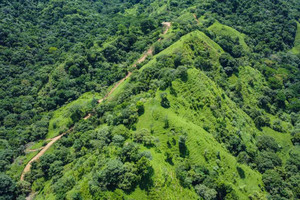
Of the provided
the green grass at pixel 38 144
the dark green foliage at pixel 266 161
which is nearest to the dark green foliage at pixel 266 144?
the dark green foliage at pixel 266 161

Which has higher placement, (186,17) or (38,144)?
(186,17)

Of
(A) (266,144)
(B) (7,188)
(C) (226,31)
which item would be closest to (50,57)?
(B) (7,188)

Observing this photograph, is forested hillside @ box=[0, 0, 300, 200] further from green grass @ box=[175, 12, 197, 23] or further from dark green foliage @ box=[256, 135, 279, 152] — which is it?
green grass @ box=[175, 12, 197, 23]

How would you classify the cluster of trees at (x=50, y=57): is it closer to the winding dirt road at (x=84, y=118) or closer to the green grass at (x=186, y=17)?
the winding dirt road at (x=84, y=118)

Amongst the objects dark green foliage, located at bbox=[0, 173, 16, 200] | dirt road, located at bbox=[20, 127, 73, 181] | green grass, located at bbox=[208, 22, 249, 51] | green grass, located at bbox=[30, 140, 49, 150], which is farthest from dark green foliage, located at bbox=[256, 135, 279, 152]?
dark green foliage, located at bbox=[0, 173, 16, 200]

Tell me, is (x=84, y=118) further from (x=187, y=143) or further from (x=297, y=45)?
(x=297, y=45)
